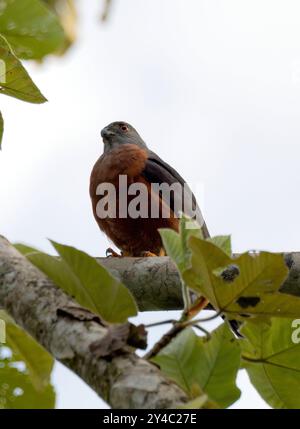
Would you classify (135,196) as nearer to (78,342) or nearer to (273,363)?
(273,363)

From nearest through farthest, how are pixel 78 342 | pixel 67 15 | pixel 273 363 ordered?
pixel 78 342 → pixel 273 363 → pixel 67 15

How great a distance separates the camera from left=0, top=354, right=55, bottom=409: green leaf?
8.67ft

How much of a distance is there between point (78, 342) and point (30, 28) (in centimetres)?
191

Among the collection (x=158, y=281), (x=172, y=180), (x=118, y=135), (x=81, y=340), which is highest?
(x=118, y=135)

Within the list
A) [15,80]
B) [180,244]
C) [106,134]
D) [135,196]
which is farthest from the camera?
[106,134]

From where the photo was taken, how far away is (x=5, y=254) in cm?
231

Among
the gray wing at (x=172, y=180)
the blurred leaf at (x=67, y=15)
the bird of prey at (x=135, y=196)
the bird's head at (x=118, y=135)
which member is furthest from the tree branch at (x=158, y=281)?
the bird's head at (x=118, y=135)

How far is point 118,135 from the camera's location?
7.58 metres

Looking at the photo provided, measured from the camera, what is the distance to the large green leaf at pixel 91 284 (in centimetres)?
216

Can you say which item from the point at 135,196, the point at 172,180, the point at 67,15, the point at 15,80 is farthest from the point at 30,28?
the point at 172,180

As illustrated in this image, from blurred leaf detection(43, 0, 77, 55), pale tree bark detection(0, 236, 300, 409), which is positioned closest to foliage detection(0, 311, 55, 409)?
pale tree bark detection(0, 236, 300, 409)

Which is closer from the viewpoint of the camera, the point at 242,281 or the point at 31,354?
the point at 242,281

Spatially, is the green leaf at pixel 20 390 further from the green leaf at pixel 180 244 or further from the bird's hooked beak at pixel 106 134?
the bird's hooked beak at pixel 106 134
